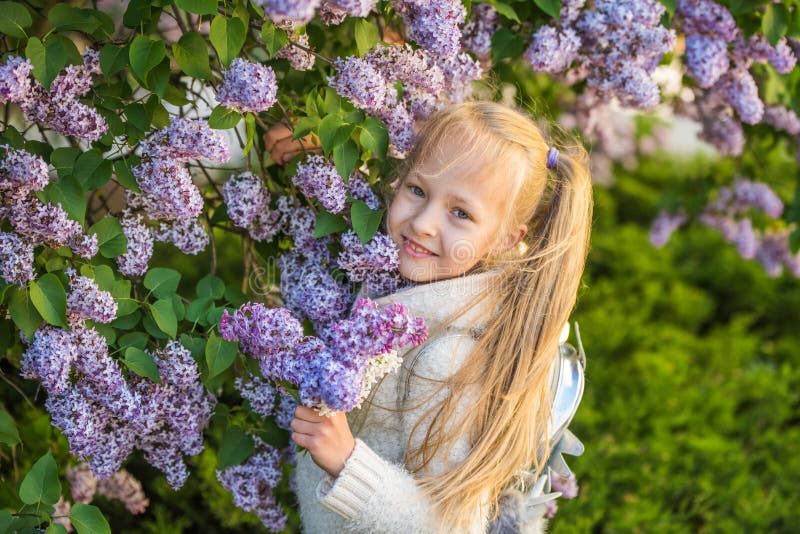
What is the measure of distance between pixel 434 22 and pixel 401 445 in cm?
101

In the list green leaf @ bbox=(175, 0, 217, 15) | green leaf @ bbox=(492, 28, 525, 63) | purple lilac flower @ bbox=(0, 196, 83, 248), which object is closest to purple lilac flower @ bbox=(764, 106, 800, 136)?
green leaf @ bbox=(492, 28, 525, 63)

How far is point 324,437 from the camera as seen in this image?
178 cm

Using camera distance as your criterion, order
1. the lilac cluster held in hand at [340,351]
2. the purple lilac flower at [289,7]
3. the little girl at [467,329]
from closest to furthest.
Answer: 1. the purple lilac flower at [289,7]
2. the lilac cluster held in hand at [340,351]
3. the little girl at [467,329]

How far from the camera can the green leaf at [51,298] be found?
1690 millimetres

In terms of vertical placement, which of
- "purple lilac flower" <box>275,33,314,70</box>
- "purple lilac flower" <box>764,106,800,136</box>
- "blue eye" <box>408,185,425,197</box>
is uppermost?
"purple lilac flower" <box>275,33,314,70</box>

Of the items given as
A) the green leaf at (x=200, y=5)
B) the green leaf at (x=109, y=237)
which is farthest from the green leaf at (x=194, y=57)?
the green leaf at (x=109, y=237)

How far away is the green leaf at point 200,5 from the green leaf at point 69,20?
273 millimetres

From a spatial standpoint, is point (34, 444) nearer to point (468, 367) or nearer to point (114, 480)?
point (114, 480)

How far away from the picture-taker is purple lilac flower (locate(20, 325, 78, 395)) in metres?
1.73

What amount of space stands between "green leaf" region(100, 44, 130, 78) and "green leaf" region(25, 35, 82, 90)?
74 mm

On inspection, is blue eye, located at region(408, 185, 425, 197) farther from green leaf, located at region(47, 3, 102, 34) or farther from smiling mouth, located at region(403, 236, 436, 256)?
green leaf, located at region(47, 3, 102, 34)

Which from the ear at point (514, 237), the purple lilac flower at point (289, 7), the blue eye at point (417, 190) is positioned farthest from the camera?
the ear at point (514, 237)

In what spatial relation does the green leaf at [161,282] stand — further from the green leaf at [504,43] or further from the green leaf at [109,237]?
the green leaf at [504,43]

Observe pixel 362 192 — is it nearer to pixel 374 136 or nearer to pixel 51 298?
pixel 374 136
